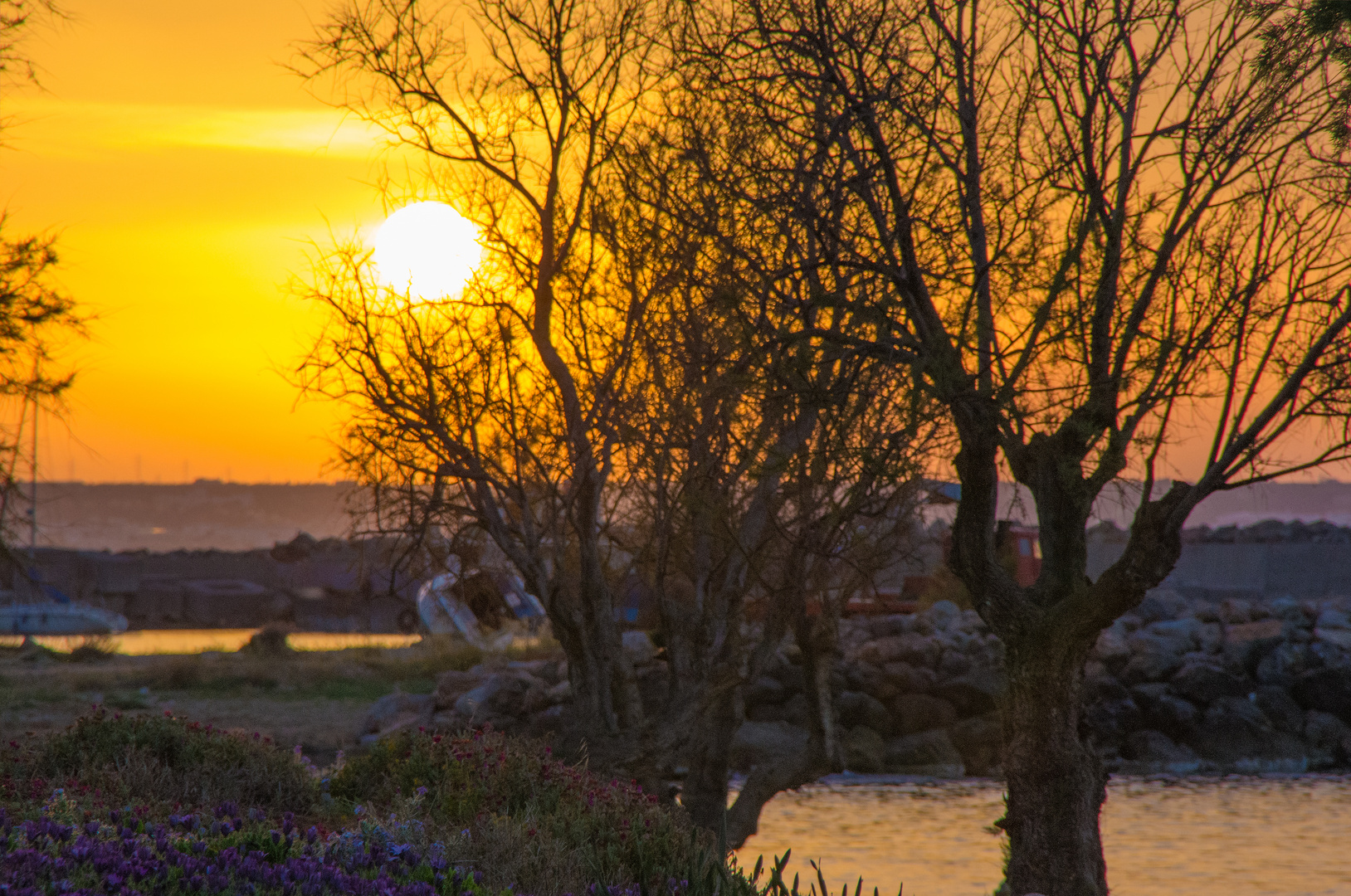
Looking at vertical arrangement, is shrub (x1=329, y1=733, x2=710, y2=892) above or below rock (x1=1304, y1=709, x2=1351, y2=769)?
above

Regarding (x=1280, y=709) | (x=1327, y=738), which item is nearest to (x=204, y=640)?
(x=1280, y=709)

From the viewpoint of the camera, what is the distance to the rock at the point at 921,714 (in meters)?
22.2

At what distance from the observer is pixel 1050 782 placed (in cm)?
859

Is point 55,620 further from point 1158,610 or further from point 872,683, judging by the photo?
point 1158,610

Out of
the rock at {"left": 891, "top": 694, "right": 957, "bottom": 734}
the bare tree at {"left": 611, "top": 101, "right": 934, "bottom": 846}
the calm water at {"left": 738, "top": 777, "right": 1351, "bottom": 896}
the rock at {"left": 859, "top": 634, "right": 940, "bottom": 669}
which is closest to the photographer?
the bare tree at {"left": 611, "top": 101, "right": 934, "bottom": 846}

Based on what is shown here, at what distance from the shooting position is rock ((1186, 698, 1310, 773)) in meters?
22.4

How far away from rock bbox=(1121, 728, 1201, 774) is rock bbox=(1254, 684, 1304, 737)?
5.68 ft

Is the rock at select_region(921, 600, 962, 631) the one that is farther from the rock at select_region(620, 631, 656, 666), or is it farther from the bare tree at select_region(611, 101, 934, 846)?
the bare tree at select_region(611, 101, 934, 846)

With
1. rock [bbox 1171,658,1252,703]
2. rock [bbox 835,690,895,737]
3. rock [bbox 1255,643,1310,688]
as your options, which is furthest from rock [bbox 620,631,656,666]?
rock [bbox 1255,643,1310,688]

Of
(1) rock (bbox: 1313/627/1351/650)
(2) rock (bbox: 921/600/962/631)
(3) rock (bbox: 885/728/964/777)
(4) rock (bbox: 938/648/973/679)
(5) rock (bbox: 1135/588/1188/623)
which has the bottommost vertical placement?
(3) rock (bbox: 885/728/964/777)

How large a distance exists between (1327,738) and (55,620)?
43617 millimetres

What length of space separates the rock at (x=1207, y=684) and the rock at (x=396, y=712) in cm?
1262

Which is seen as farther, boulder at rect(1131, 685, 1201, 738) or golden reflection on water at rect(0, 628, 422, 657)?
golden reflection on water at rect(0, 628, 422, 657)

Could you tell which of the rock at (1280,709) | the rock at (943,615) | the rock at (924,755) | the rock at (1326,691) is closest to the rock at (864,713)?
the rock at (924,755)
